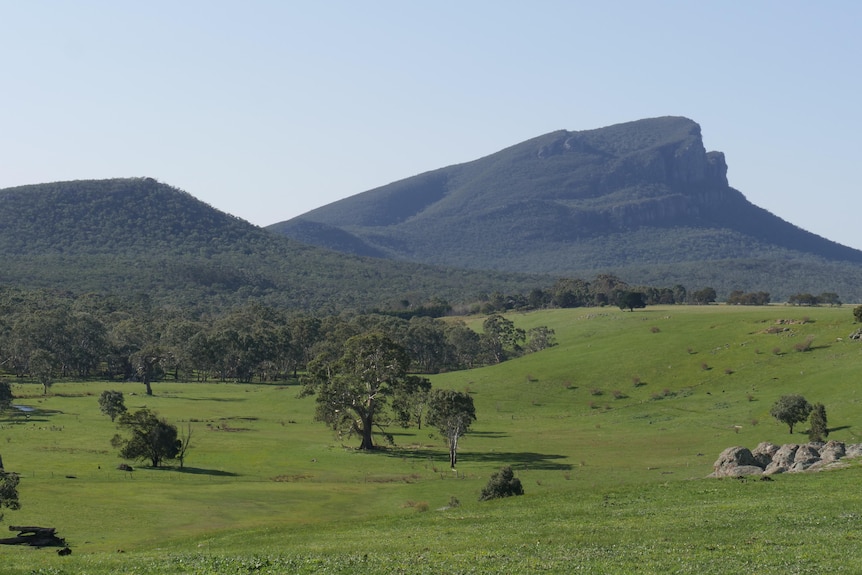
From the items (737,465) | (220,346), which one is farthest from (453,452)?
(220,346)

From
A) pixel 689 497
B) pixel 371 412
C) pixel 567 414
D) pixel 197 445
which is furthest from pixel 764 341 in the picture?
pixel 689 497

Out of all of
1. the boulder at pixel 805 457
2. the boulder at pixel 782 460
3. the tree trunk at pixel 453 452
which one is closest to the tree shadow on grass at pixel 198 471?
the tree trunk at pixel 453 452

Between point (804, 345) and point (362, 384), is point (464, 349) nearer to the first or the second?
point (804, 345)

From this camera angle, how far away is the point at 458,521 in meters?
40.9

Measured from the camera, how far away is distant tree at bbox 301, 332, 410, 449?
90.3 meters

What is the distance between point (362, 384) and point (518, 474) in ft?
76.8

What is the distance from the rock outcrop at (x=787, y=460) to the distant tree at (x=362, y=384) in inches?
1563

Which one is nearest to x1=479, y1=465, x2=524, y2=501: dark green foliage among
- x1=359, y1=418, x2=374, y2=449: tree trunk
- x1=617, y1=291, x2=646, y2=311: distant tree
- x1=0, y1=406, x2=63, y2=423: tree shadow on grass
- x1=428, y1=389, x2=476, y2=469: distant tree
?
x1=428, y1=389, x2=476, y2=469: distant tree

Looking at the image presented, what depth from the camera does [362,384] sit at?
90.8 metres

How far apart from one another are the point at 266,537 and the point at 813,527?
71.0 ft

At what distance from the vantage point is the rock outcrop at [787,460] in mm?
52344

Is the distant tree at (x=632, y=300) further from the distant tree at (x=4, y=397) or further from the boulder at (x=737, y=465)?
the boulder at (x=737, y=465)

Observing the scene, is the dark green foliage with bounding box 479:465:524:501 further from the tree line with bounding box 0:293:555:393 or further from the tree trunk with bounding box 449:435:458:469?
the tree line with bounding box 0:293:555:393

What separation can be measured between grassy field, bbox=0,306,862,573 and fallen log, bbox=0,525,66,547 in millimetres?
896
